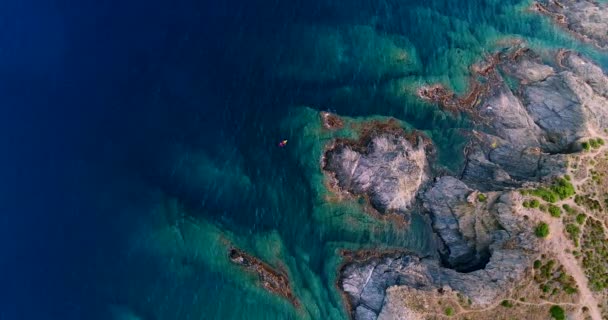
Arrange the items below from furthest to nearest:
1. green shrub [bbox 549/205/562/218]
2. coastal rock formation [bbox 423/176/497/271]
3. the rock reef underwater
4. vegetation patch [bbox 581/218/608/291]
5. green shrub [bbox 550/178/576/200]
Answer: the rock reef underwater
coastal rock formation [bbox 423/176/497/271]
green shrub [bbox 550/178/576/200]
green shrub [bbox 549/205/562/218]
vegetation patch [bbox 581/218/608/291]

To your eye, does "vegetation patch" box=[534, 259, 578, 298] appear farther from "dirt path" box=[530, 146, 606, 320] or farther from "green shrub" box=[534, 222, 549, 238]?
"green shrub" box=[534, 222, 549, 238]

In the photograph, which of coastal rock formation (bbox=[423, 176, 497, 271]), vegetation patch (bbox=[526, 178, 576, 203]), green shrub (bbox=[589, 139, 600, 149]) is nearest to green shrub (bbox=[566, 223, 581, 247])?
vegetation patch (bbox=[526, 178, 576, 203])

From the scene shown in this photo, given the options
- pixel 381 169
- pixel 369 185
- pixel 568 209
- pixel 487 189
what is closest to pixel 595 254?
pixel 568 209

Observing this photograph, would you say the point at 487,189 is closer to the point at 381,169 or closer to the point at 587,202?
the point at 587,202

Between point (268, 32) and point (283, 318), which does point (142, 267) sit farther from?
point (268, 32)

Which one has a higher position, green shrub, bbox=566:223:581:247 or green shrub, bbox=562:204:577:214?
green shrub, bbox=562:204:577:214

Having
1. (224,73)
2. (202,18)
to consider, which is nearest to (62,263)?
(224,73)

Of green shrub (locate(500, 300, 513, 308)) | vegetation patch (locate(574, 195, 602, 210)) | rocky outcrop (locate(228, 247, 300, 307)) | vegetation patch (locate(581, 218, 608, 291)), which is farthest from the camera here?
rocky outcrop (locate(228, 247, 300, 307))
